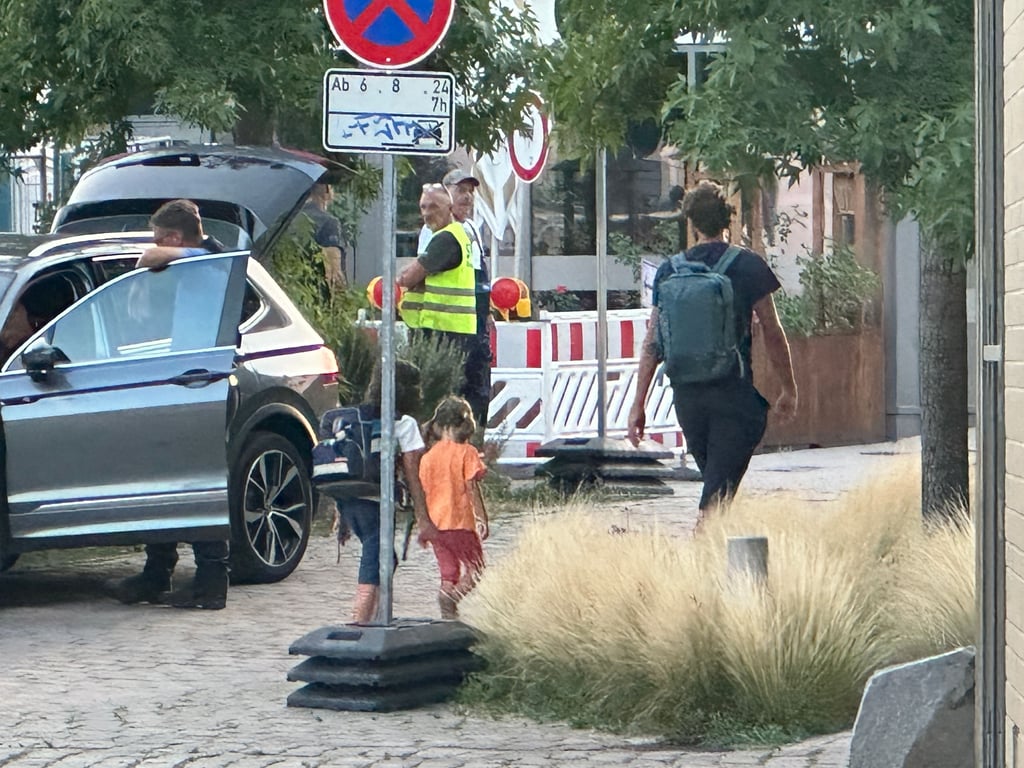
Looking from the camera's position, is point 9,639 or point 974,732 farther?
point 9,639

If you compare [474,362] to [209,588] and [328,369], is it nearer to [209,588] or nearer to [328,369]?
[328,369]

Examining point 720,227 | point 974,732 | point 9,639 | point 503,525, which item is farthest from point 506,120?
point 974,732

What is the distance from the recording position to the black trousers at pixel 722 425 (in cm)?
1033

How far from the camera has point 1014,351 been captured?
5754mm

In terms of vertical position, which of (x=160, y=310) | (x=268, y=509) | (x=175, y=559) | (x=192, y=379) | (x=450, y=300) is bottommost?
(x=175, y=559)

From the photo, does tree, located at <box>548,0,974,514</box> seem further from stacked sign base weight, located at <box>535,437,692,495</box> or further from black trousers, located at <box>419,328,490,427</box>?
stacked sign base weight, located at <box>535,437,692,495</box>

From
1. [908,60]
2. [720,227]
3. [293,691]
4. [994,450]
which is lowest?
[293,691]

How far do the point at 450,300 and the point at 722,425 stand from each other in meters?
4.13

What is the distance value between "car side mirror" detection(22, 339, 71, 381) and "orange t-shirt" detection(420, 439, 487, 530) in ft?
6.62

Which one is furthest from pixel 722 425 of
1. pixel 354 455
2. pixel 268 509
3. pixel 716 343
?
pixel 268 509

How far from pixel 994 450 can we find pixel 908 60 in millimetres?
3941

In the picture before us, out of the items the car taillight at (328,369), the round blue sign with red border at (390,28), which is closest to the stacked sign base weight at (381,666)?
the round blue sign with red border at (390,28)

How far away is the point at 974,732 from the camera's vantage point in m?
6.40

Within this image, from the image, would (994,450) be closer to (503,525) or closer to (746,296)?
(746,296)
